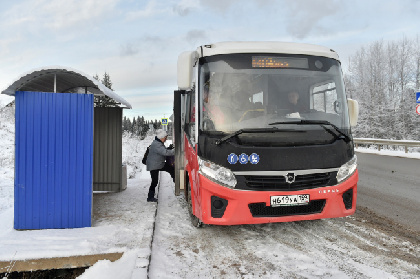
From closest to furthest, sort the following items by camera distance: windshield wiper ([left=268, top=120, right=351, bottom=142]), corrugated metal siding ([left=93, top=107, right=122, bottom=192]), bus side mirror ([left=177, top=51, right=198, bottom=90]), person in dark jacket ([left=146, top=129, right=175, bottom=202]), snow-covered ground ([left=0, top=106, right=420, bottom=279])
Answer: snow-covered ground ([left=0, top=106, right=420, bottom=279])
windshield wiper ([left=268, top=120, right=351, bottom=142])
bus side mirror ([left=177, top=51, right=198, bottom=90])
person in dark jacket ([left=146, top=129, right=175, bottom=202])
corrugated metal siding ([left=93, top=107, right=122, bottom=192])

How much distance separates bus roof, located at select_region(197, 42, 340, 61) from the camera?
4379mm

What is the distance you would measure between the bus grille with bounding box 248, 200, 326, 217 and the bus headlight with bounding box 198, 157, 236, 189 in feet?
1.28

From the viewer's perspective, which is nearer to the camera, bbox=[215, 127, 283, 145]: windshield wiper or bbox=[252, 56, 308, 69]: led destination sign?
bbox=[215, 127, 283, 145]: windshield wiper

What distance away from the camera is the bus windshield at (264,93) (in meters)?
4.21

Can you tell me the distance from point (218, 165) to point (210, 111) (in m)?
0.74

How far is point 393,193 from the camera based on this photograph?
768 centimetres

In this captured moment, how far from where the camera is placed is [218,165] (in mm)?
4039

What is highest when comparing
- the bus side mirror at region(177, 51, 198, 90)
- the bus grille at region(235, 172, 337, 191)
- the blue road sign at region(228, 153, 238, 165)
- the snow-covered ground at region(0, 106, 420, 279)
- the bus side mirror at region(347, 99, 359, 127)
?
the bus side mirror at region(177, 51, 198, 90)

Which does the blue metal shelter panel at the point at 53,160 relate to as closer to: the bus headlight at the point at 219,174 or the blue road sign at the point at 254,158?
the bus headlight at the point at 219,174

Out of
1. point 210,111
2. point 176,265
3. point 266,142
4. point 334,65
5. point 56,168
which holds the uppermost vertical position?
point 334,65

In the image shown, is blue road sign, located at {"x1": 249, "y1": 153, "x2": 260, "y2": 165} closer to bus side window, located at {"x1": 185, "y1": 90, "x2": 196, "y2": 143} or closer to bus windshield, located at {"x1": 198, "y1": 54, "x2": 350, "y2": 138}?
bus windshield, located at {"x1": 198, "y1": 54, "x2": 350, "y2": 138}

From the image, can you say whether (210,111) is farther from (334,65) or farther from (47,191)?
(47,191)

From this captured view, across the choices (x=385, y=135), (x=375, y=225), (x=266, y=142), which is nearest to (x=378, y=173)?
(x=375, y=225)

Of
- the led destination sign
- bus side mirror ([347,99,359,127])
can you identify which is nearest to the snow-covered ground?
bus side mirror ([347,99,359,127])
